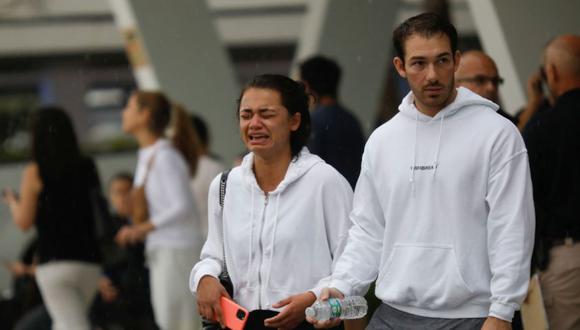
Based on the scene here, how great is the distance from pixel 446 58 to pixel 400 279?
723mm

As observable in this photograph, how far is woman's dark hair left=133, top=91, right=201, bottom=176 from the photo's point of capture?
8.17 metres

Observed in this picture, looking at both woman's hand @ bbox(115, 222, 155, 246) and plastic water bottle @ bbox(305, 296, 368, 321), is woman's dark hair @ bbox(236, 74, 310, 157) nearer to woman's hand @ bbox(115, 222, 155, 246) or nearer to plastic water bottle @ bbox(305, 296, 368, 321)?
plastic water bottle @ bbox(305, 296, 368, 321)

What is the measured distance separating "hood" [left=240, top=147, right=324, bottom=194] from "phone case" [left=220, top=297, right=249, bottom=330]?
0.41 meters

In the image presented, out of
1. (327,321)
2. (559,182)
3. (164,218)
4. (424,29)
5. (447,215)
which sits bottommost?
(327,321)

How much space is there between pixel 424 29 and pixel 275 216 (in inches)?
32.2

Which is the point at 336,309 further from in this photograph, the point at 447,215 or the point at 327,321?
the point at 447,215

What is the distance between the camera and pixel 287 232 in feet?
14.5

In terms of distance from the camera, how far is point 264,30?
18.0 metres

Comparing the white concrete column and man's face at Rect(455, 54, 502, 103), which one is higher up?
the white concrete column

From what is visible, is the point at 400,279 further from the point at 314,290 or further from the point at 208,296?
the point at 208,296

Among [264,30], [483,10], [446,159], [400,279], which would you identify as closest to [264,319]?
[400,279]

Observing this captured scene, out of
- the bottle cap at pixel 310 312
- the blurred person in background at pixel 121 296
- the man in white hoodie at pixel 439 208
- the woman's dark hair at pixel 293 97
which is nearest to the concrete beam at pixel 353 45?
the blurred person in background at pixel 121 296

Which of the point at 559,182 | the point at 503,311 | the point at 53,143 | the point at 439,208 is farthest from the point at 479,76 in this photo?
the point at 53,143

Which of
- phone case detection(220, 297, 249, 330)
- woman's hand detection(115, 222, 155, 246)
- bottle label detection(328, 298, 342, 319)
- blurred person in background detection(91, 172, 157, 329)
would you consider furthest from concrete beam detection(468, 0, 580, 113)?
bottle label detection(328, 298, 342, 319)
